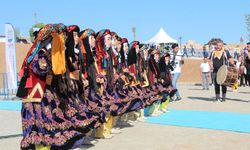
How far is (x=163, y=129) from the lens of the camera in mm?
7734

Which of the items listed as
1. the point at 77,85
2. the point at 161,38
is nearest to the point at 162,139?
the point at 77,85

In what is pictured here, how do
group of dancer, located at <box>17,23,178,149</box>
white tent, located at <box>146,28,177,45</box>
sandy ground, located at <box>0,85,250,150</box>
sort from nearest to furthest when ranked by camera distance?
group of dancer, located at <box>17,23,178,149</box> → sandy ground, located at <box>0,85,250,150</box> → white tent, located at <box>146,28,177,45</box>

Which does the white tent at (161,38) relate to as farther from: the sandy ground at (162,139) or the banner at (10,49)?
the sandy ground at (162,139)

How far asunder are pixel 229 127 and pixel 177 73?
5.28 meters

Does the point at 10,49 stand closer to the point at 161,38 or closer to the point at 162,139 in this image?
the point at 162,139

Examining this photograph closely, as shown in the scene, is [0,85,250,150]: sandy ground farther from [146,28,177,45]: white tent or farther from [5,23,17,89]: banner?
[146,28,177,45]: white tent

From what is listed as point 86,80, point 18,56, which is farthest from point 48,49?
point 18,56

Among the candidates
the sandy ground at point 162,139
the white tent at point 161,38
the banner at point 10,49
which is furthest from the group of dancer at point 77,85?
the white tent at point 161,38

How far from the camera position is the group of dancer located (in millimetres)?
4859

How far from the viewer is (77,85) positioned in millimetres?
5980

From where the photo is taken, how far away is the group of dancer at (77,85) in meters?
4.86

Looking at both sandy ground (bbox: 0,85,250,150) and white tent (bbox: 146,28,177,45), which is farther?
white tent (bbox: 146,28,177,45)

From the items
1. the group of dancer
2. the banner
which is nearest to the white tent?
the banner

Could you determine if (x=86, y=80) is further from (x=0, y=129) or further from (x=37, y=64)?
(x=0, y=129)
